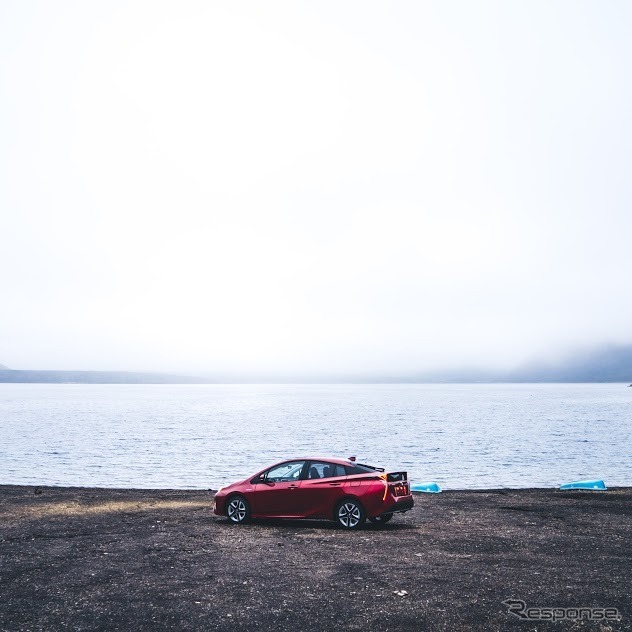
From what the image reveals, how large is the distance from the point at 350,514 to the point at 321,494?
37.3 inches

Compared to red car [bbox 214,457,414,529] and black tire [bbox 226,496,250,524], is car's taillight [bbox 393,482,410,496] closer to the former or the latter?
red car [bbox 214,457,414,529]

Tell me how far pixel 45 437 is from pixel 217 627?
7380 cm

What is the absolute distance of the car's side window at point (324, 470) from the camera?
1800 centimetres

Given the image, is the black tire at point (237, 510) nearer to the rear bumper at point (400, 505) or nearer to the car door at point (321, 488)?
the car door at point (321, 488)

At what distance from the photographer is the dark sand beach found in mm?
10180

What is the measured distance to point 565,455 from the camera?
190 feet

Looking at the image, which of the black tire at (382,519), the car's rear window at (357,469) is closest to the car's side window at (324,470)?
the car's rear window at (357,469)

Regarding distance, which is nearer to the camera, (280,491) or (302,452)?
(280,491)

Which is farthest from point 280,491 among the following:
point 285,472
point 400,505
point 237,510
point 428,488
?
point 428,488

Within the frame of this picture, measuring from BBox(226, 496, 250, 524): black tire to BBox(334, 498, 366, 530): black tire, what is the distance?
9.47 ft

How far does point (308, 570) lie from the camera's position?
13109mm

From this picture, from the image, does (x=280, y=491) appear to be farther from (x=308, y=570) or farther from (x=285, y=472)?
(x=308, y=570)

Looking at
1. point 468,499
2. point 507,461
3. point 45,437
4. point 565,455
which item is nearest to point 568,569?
point 468,499

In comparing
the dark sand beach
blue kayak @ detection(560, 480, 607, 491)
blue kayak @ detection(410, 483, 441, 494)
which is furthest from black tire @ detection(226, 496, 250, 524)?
blue kayak @ detection(560, 480, 607, 491)
